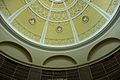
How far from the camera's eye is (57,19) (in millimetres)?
15281

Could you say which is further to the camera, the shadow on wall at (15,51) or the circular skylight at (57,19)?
the circular skylight at (57,19)

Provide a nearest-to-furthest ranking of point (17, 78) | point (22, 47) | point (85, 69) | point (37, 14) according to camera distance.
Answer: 1. point (17, 78)
2. point (85, 69)
3. point (22, 47)
4. point (37, 14)

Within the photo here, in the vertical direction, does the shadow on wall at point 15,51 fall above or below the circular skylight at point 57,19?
below

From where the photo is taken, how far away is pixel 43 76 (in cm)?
1252

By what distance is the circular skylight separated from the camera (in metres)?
14.0

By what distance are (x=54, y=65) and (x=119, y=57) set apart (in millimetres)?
3547

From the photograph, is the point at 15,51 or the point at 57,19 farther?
the point at 57,19

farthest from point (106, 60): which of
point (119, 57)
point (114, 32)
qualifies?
point (114, 32)

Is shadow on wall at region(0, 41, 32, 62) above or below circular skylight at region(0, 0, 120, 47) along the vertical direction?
below

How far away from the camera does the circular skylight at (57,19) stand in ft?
45.8

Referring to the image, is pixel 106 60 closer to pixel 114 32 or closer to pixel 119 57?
pixel 119 57

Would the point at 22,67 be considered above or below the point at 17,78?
above

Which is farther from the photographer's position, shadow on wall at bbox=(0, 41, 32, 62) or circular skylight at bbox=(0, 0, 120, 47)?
circular skylight at bbox=(0, 0, 120, 47)

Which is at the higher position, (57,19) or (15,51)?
(57,19)
